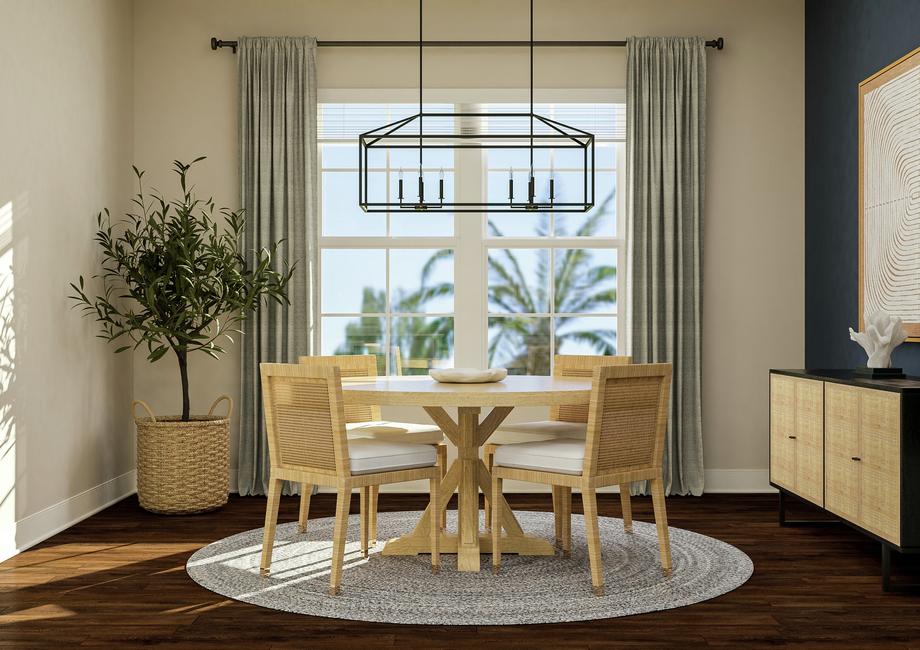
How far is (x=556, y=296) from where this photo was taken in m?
5.69

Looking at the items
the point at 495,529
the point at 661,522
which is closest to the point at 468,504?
the point at 495,529

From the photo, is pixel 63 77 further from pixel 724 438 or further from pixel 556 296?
pixel 724 438

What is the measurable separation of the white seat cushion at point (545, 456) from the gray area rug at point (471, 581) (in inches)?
18.0

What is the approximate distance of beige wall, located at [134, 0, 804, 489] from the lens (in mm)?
5578

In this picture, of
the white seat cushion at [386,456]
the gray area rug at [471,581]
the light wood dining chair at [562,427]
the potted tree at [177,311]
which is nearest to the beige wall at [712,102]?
the potted tree at [177,311]

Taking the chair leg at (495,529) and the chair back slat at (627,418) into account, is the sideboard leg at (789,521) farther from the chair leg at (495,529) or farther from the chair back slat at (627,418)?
the chair leg at (495,529)

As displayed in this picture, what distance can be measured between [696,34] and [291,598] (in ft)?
13.8

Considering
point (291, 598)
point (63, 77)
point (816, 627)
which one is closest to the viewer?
point (816, 627)

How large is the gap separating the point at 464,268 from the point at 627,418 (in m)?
2.46

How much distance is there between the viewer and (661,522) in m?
3.55

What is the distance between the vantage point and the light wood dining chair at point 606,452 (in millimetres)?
3295

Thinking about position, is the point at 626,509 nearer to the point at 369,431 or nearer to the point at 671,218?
the point at 369,431

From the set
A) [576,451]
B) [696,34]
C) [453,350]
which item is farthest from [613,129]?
[576,451]

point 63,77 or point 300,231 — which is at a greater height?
point 63,77
